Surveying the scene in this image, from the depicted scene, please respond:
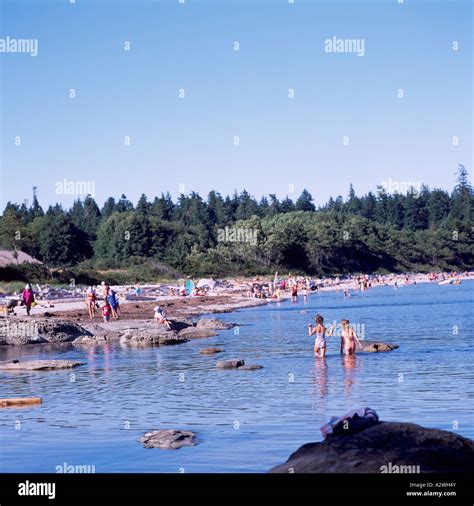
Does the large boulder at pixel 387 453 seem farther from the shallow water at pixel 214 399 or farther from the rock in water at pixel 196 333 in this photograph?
the rock in water at pixel 196 333

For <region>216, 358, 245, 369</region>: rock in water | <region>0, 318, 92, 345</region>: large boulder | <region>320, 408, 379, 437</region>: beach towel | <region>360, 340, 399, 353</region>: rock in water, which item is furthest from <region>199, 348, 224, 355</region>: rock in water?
<region>320, 408, 379, 437</region>: beach towel

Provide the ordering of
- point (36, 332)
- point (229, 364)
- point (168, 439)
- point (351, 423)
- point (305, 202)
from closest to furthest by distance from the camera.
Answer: point (351, 423) < point (168, 439) < point (229, 364) < point (36, 332) < point (305, 202)

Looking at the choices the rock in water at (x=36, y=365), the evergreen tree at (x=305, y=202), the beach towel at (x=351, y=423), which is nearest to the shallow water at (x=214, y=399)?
the rock in water at (x=36, y=365)

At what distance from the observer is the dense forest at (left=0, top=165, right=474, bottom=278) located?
316ft

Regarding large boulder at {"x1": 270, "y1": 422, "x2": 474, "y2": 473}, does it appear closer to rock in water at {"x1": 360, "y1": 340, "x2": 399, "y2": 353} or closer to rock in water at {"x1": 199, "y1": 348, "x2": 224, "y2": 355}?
Answer: rock in water at {"x1": 360, "y1": 340, "x2": 399, "y2": 353}

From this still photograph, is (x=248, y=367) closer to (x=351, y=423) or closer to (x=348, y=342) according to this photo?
(x=348, y=342)

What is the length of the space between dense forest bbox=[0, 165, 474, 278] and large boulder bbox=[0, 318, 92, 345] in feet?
140

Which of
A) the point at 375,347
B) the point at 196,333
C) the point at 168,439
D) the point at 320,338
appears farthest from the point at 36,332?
the point at 168,439

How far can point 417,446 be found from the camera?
9953 millimetres

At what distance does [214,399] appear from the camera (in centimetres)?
1738

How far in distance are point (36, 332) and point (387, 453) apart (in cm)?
2349

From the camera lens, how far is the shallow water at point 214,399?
40.8 feet

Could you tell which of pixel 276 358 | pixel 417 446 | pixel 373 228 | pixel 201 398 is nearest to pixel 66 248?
pixel 373 228

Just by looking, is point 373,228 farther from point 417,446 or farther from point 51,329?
point 417,446
